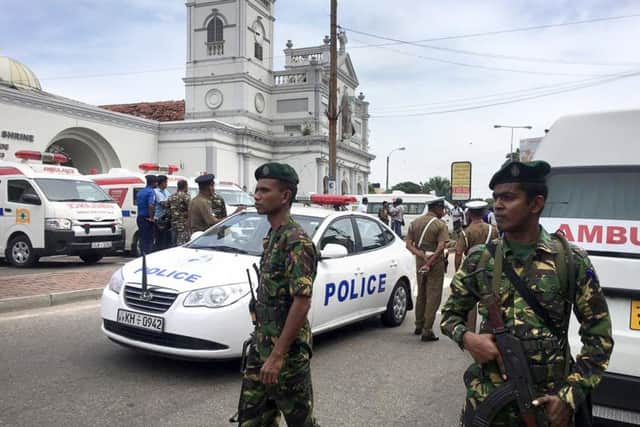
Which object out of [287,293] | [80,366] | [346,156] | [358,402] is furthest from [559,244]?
[346,156]

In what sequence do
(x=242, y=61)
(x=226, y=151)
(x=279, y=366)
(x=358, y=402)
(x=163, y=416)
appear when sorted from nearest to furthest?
(x=279, y=366), (x=163, y=416), (x=358, y=402), (x=226, y=151), (x=242, y=61)

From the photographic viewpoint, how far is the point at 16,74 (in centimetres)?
2930

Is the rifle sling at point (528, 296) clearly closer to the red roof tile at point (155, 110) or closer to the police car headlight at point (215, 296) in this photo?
the police car headlight at point (215, 296)

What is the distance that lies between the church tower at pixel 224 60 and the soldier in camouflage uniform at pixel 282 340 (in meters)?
38.5

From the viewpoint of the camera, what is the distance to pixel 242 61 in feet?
131

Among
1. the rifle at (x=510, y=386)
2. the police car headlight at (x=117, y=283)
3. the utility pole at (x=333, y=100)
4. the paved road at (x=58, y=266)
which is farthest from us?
the utility pole at (x=333, y=100)

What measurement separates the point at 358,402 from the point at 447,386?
938 millimetres

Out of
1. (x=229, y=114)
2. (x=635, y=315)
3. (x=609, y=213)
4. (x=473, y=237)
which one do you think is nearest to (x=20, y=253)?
(x=473, y=237)

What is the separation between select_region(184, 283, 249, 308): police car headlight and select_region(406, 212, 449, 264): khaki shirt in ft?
8.70

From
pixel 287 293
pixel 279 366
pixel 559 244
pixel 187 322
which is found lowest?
pixel 187 322

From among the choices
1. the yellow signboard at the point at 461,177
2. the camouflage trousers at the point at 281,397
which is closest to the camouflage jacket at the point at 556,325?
the camouflage trousers at the point at 281,397

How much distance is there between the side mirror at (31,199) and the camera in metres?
11.3

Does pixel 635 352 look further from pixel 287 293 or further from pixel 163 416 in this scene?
pixel 163 416

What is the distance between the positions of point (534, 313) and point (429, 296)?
447 cm
